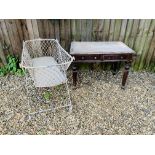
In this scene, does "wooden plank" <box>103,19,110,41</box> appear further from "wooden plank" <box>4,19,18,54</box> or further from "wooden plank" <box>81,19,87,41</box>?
"wooden plank" <box>4,19,18,54</box>

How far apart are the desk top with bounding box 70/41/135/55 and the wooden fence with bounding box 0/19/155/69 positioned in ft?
0.63

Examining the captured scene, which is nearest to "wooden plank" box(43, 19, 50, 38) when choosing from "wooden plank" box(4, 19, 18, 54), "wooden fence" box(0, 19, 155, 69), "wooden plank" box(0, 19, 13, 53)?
"wooden fence" box(0, 19, 155, 69)

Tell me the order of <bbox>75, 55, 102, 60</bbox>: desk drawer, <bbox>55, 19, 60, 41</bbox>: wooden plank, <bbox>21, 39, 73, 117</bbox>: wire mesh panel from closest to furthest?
<bbox>21, 39, 73, 117</bbox>: wire mesh panel, <bbox>75, 55, 102, 60</bbox>: desk drawer, <bbox>55, 19, 60, 41</bbox>: wooden plank

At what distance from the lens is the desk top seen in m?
3.52

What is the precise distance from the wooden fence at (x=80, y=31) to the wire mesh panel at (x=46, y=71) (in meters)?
0.22

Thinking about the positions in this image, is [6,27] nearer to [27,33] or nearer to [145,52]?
[27,33]

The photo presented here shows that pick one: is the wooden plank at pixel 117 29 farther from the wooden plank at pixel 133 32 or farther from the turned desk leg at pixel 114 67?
the turned desk leg at pixel 114 67

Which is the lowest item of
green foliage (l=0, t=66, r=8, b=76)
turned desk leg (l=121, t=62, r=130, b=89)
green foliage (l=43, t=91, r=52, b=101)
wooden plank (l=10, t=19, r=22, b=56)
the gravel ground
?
the gravel ground

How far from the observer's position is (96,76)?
4.33 meters

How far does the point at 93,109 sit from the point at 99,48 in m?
1.04

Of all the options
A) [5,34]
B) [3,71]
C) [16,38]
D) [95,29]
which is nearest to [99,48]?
[95,29]

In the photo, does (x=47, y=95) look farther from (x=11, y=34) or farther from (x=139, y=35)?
(x=139, y=35)
